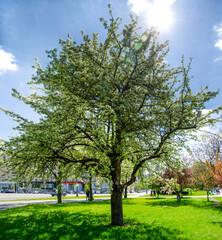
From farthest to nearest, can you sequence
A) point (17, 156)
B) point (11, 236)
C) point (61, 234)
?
point (17, 156)
point (61, 234)
point (11, 236)

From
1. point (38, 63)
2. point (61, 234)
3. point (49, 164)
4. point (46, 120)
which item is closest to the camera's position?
point (61, 234)

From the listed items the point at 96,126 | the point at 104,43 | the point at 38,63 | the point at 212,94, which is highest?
the point at 104,43

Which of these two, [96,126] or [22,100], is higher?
[22,100]

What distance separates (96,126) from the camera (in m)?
9.57

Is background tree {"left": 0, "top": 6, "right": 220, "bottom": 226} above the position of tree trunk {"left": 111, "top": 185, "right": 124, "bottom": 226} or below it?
above

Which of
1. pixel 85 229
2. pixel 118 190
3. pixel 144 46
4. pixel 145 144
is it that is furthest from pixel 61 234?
pixel 144 46

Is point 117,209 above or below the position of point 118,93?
below

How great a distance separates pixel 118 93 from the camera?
10.3 meters

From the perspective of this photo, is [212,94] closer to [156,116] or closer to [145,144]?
[156,116]

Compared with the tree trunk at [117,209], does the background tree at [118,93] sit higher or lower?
higher

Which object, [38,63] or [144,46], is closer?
[144,46]

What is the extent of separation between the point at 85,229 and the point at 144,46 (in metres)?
9.68

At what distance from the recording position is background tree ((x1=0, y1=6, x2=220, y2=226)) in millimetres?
9352

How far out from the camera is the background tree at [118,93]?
30.7 ft
